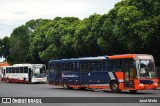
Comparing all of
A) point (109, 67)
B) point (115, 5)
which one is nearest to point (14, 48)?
point (115, 5)

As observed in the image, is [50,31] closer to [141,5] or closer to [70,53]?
[70,53]

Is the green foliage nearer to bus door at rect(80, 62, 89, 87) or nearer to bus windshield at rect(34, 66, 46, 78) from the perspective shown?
bus windshield at rect(34, 66, 46, 78)

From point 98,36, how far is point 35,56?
28506 millimetres

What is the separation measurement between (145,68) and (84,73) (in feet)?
22.3

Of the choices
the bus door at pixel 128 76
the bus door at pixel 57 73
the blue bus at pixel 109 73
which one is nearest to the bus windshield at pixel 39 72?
the bus door at pixel 57 73

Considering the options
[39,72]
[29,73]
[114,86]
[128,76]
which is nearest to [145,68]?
[128,76]

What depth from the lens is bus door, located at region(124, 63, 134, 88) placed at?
26.8 metres

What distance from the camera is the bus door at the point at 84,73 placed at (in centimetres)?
3206

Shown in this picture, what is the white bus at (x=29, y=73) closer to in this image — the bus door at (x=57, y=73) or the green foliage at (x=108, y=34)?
the green foliage at (x=108, y=34)

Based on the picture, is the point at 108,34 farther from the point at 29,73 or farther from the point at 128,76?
the point at 128,76

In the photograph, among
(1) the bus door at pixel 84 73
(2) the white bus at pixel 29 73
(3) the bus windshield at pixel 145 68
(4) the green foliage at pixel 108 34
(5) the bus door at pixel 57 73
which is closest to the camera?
(3) the bus windshield at pixel 145 68

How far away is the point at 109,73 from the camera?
1143 inches

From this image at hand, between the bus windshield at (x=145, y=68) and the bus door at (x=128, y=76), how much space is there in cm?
53

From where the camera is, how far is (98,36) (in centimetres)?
4756
